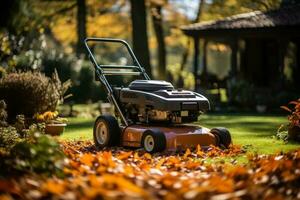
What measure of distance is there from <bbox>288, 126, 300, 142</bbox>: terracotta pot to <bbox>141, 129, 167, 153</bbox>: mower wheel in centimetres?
292

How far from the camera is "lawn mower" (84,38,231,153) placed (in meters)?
10.0

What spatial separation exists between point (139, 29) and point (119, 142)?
46.3 ft

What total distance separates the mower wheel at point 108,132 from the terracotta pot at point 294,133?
3155mm

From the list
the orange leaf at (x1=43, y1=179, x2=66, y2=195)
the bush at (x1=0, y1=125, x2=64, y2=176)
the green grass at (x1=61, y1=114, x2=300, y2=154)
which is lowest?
the green grass at (x1=61, y1=114, x2=300, y2=154)

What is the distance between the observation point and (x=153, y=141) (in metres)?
9.80

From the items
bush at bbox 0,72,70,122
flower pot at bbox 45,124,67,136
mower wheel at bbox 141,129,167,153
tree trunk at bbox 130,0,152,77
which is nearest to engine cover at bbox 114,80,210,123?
mower wheel at bbox 141,129,167,153

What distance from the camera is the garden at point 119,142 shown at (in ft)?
17.6

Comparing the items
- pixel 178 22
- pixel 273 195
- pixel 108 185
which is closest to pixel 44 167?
pixel 108 185

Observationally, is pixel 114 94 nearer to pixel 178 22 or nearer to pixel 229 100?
pixel 229 100

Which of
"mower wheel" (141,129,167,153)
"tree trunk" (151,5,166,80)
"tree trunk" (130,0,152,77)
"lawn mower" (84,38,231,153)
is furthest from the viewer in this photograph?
"tree trunk" (151,5,166,80)

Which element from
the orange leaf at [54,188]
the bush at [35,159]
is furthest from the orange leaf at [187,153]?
the orange leaf at [54,188]

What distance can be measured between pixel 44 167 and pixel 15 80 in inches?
335

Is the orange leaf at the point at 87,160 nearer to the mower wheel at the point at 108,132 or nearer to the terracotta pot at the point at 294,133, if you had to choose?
the mower wheel at the point at 108,132

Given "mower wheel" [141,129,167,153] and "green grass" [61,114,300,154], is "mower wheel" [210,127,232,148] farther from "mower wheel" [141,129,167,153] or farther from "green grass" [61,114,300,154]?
"mower wheel" [141,129,167,153]
